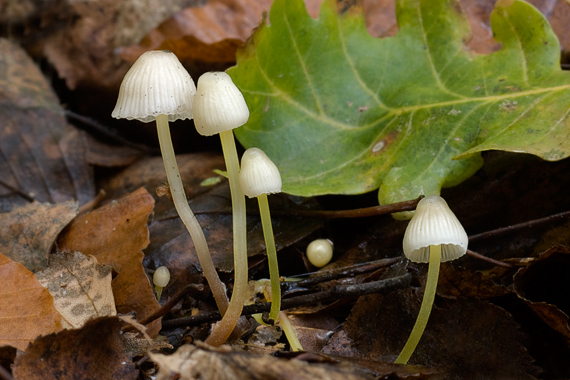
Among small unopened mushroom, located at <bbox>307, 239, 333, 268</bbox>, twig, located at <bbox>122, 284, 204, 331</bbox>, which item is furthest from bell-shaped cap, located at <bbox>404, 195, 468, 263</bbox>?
twig, located at <bbox>122, 284, 204, 331</bbox>

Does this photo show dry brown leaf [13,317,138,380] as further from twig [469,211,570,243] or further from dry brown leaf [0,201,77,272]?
twig [469,211,570,243]

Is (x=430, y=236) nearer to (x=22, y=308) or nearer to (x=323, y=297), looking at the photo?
(x=323, y=297)

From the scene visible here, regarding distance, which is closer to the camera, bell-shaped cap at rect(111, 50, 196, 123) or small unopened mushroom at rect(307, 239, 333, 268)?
bell-shaped cap at rect(111, 50, 196, 123)

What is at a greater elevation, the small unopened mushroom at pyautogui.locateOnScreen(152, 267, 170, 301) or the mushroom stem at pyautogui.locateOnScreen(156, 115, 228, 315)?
the mushroom stem at pyautogui.locateOnScreen(156, 115, 228, 315)

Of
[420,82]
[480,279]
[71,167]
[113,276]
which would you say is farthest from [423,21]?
[71,167]

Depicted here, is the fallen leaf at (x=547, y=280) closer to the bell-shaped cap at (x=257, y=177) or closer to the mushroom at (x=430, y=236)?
the mushroom at (x=430, y=236)

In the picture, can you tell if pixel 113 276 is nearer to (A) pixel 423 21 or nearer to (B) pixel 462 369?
(B) pixel 462 369

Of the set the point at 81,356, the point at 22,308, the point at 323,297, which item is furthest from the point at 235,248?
the point at 22,308
